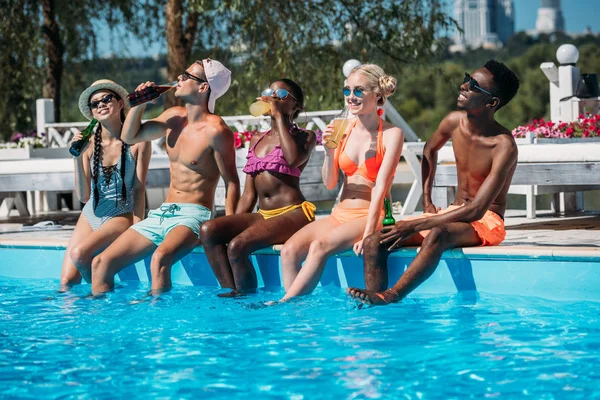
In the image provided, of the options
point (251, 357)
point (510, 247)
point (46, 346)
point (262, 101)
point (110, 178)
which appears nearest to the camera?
point (251, 357)

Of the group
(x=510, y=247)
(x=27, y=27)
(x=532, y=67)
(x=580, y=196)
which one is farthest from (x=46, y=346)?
(x=532, y=67)

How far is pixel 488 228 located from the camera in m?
5.39

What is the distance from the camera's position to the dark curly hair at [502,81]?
536 centimetres

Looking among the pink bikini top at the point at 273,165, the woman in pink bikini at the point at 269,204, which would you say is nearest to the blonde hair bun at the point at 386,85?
the woman in pink bikini at the point at 269,204

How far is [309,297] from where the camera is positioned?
5.34 m

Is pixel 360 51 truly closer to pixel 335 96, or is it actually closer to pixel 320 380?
pixel 335 96

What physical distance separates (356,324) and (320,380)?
1.04 m

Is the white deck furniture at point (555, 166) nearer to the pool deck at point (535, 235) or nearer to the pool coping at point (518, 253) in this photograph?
the pool deck at point (535, 235)

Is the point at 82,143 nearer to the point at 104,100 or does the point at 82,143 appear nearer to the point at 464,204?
the point at 104,100

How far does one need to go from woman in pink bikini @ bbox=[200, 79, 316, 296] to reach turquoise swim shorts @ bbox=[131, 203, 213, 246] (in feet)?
0.81

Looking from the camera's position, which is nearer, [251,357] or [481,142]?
[251,357]

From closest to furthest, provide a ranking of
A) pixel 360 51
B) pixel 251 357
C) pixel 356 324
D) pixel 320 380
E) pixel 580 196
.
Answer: pixel 320 380 → pixel 251 357 → pixel 356 324 → pixel 580 196 → pixel 360 51

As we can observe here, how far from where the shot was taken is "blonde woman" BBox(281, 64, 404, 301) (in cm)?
530

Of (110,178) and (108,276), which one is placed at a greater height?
(110,178)
